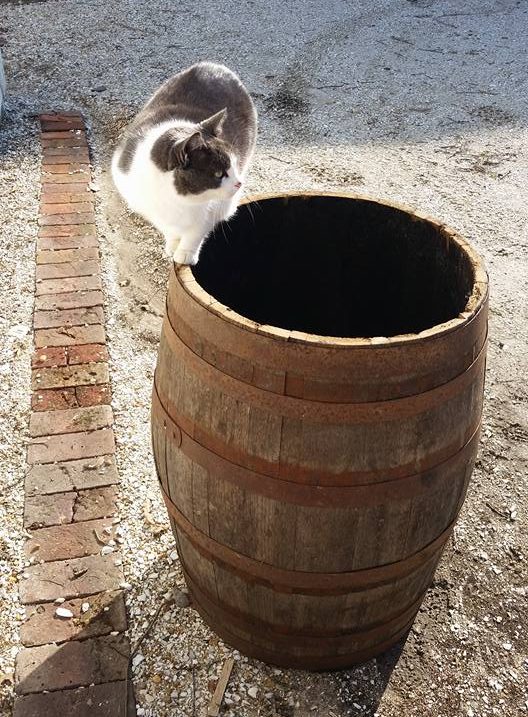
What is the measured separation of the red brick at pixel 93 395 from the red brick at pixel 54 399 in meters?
0.02

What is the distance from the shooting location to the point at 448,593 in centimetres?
256

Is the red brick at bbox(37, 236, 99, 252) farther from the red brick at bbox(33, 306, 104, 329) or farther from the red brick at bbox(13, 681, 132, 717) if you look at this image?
the red brick at bbox(13, 681, 132, 717)

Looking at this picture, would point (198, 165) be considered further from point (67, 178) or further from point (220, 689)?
point (67, 178)

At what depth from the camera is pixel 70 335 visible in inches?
141

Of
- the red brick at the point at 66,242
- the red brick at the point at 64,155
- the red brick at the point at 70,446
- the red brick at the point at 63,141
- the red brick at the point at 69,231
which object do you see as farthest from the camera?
the red brick at the point at 63,141

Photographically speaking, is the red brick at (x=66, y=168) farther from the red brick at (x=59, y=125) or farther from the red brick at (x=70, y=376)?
the red brick at (x=70, y=376)

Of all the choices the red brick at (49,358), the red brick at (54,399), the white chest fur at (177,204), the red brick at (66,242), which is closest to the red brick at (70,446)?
the red brick at (54,399)

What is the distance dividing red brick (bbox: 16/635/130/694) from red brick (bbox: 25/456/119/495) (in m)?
0.69

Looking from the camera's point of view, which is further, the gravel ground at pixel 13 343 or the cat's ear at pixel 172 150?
the gravel ground at pixel 13 343

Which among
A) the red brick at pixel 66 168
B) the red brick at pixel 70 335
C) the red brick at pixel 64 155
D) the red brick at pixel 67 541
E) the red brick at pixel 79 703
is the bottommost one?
the red brick at pixel 79 703

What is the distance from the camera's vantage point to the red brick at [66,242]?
13.8ft

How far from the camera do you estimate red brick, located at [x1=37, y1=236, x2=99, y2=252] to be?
166 inches

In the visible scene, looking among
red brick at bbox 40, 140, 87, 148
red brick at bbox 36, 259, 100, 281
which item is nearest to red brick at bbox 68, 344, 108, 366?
red brick at bbox 36, 259, 100, 281

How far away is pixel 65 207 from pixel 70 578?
289cm
